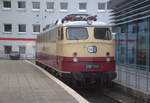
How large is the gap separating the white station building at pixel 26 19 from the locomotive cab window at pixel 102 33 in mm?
37572

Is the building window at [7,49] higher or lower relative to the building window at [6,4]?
lower

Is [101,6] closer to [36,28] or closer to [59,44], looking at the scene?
[36,28]

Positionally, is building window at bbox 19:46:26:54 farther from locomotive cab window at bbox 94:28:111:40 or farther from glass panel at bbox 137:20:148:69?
locomotive cab window at bbox 94:28:111:40

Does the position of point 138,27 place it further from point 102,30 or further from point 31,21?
point 31,21

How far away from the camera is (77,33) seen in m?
13.5

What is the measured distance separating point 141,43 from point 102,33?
4.79 meters

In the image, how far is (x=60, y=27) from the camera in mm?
13680

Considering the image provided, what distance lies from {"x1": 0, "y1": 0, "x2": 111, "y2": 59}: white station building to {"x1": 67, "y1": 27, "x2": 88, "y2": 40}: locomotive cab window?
123 ft

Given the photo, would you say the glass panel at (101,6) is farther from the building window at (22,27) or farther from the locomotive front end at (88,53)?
the locomotive front end at (88,53)

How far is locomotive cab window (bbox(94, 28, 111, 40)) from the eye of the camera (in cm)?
1355

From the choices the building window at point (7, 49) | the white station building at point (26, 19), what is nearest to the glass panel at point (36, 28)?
the white station building at point (26, 19)

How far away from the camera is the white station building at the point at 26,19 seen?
50.9m

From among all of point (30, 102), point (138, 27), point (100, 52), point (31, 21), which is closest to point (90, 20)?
point (100, 52)

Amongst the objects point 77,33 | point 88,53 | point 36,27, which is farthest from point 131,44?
point 36,27
